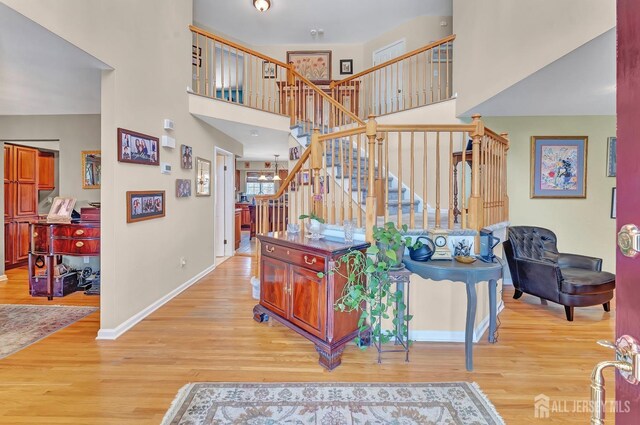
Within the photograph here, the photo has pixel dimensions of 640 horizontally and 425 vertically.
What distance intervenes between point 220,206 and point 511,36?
5061 millimetres

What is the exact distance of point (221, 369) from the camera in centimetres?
229

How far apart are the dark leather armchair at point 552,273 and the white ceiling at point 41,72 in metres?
4.68

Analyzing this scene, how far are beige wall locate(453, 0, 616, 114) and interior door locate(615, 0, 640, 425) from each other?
2111 mm

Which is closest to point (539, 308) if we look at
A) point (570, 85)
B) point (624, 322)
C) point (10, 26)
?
point (570, 85)

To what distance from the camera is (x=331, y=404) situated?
192 centimetres

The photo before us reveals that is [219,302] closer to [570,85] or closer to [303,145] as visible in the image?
[303,145]

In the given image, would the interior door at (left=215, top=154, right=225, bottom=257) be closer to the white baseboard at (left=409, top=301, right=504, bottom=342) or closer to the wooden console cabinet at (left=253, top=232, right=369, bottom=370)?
the wooden console cabinet at (left=253, top=232, right=369, bottom=370)

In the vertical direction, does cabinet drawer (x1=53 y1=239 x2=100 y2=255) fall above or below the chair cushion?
above

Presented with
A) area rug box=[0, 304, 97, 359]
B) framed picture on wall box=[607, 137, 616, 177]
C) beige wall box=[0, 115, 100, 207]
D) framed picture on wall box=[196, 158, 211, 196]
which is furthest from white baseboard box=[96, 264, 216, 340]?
framed picture on wall box=[607, 137, 616, 177]

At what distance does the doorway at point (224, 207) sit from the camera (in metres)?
5.86

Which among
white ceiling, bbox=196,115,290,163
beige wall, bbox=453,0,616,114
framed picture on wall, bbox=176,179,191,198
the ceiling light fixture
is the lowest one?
framed picture on wall, bbox=176,179,191,198

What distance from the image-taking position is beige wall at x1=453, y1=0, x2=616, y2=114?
87.6 inches

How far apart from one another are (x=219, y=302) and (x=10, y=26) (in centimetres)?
293

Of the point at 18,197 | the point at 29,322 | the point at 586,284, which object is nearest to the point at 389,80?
the point at 586,284
